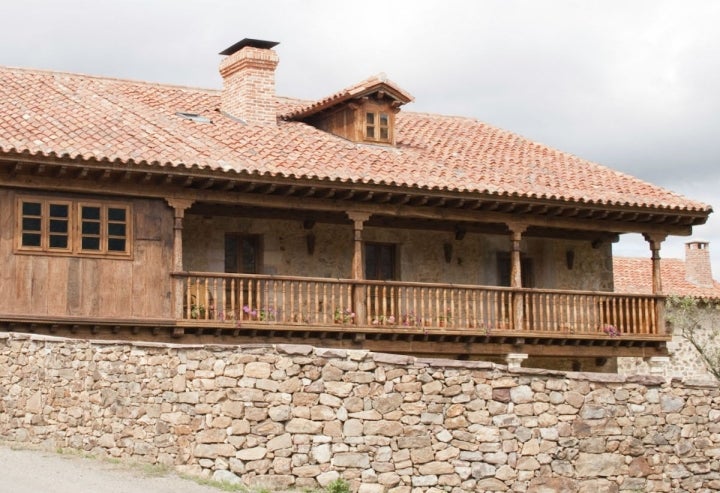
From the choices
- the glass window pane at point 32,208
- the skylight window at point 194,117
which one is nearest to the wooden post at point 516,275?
the skylight window at point 194,117

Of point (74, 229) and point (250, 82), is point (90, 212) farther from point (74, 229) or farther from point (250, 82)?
point (250, 82)

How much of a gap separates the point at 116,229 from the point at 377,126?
6.84 m

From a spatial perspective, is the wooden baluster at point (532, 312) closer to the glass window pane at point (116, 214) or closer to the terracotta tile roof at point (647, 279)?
the glass window pane at point (116, 214)

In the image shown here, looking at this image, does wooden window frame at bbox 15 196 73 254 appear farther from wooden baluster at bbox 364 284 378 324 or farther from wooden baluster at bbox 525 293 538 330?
wooden baluster at bbox 525 293 538 330

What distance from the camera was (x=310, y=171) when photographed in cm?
2311

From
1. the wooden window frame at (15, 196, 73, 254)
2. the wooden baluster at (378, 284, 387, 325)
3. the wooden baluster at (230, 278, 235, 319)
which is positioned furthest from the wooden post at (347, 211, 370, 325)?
the wooden window frame at (15, 196, 73, 254)

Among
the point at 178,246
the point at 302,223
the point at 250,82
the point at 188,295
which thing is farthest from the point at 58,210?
the point at 250,82

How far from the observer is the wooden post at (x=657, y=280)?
2661cm

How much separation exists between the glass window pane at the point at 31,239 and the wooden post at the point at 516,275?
8715 millimetres

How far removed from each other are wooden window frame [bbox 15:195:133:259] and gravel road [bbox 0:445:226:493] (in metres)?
5.73

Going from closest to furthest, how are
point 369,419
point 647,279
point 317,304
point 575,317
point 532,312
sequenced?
point 369,419 < point 317,304 < point 532,312 < point 575,317 < point 647,279

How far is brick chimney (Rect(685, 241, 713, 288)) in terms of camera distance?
45.9m

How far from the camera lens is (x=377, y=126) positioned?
27.0 meters

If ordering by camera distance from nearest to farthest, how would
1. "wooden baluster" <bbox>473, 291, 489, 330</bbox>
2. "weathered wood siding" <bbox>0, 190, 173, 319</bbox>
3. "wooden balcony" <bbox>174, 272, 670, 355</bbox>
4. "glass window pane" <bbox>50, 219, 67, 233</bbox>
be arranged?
"weathered wood siding" <bbox>0, 190, 173, 319</bbox>, "glass window pane" <bbox>50, 219, 67, 233</bbox>, "wooden balcony" <bbox>174, 272, 670, 355</bbox>, "wooden baluster" <bbox>473, 291, 489, 330</bbox>
